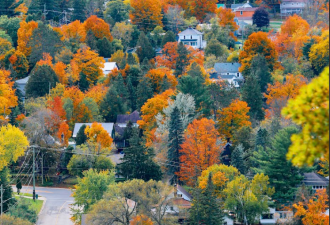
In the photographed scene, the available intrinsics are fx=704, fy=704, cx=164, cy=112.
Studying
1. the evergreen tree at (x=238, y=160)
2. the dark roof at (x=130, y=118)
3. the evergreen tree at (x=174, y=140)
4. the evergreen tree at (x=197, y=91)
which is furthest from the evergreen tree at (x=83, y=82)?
the evergreen tree at (x=238, y=160)

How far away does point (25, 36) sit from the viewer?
7250 centimetres

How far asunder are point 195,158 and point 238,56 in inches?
1291

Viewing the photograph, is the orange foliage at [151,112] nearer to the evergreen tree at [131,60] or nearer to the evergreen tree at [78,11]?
the evergreen tree at [131,60]

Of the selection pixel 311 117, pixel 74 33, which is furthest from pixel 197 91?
pixel 311 117

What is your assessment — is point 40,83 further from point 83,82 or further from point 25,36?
point 25,36

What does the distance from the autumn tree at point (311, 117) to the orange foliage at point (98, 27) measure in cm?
7006

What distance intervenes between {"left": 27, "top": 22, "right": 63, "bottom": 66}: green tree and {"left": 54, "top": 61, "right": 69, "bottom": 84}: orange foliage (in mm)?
5578

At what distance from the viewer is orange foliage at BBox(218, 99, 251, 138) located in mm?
56094

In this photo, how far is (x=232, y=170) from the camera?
4469 centimetres

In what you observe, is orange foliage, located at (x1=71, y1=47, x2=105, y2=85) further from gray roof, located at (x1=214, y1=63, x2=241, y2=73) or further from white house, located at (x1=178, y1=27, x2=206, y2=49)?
white house, located at (x1=178, y1=27, x2=206, y2=49)

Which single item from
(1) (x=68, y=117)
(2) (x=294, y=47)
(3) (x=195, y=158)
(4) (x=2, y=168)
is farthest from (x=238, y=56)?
(4) (x=2, y=168)

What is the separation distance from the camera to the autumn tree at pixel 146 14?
8969 cm

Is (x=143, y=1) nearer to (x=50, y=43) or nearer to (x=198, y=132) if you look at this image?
(x=50, y=43)

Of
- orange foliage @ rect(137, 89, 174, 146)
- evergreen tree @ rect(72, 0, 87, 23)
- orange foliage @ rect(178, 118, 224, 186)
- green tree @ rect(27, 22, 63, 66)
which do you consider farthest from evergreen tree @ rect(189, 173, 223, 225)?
evergreen tree @ rect(72, 0, 87, 23)
